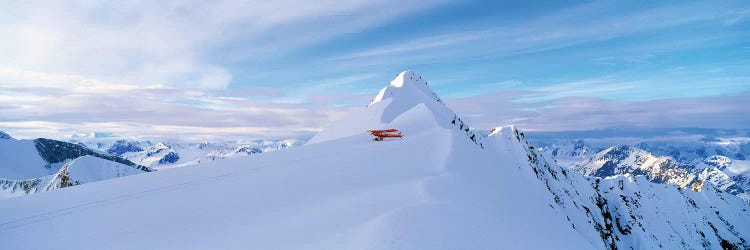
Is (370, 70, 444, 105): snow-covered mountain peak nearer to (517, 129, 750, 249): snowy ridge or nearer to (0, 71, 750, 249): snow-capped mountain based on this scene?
(517, 129, 750, 249): snowy ridge

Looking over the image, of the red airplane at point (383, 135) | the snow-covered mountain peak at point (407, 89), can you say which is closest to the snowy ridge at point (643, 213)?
the snow-covered mountain peak at point (407, 89)

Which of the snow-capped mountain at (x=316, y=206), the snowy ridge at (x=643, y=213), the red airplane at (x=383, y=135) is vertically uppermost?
the red airplane at (x=383, y=135)

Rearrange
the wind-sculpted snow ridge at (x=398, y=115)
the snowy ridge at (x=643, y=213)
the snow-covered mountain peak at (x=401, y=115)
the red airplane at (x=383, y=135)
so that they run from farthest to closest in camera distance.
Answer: the snowy ridge at (x=643, y=213)
the wind-sculpted snow ridge at (x=398, y=115)
the snow-covered mountain peak at (x=401, y=115)
the red airplane at (x=383, y=135)

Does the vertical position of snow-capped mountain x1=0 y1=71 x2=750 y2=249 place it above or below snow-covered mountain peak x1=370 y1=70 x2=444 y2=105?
below

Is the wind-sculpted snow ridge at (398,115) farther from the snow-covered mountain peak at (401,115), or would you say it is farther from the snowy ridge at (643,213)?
the snowy ridge at (643,213)

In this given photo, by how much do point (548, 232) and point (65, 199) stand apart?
24.1 metres

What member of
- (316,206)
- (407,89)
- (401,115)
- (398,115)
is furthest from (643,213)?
(316,206)

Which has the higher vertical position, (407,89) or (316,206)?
(407,89)

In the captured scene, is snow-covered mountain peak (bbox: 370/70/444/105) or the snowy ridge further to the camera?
the snowy ridge

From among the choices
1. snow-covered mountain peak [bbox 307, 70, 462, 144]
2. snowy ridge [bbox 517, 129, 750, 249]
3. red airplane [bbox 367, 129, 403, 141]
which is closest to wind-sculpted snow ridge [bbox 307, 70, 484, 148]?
snow-covered mountain peak [bbox 307, 70, 462, 144]

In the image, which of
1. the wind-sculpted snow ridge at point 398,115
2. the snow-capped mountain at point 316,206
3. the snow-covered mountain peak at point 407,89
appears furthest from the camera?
the snow-covered mountain peak at point 407,89

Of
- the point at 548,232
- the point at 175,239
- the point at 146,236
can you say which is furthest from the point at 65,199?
the point at 548,232

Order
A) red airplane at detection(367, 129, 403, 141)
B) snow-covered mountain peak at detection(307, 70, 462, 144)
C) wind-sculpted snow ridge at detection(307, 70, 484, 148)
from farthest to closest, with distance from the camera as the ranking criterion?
wind-sculpted snow ridge at detection(307, 70, 484, 148)
snow-covered mountain peak at detection(307, 70, 462, 144)
red airplane at detection(367, 129, 403, 141)

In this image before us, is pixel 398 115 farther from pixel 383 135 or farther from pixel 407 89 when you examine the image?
pixel 383 135
